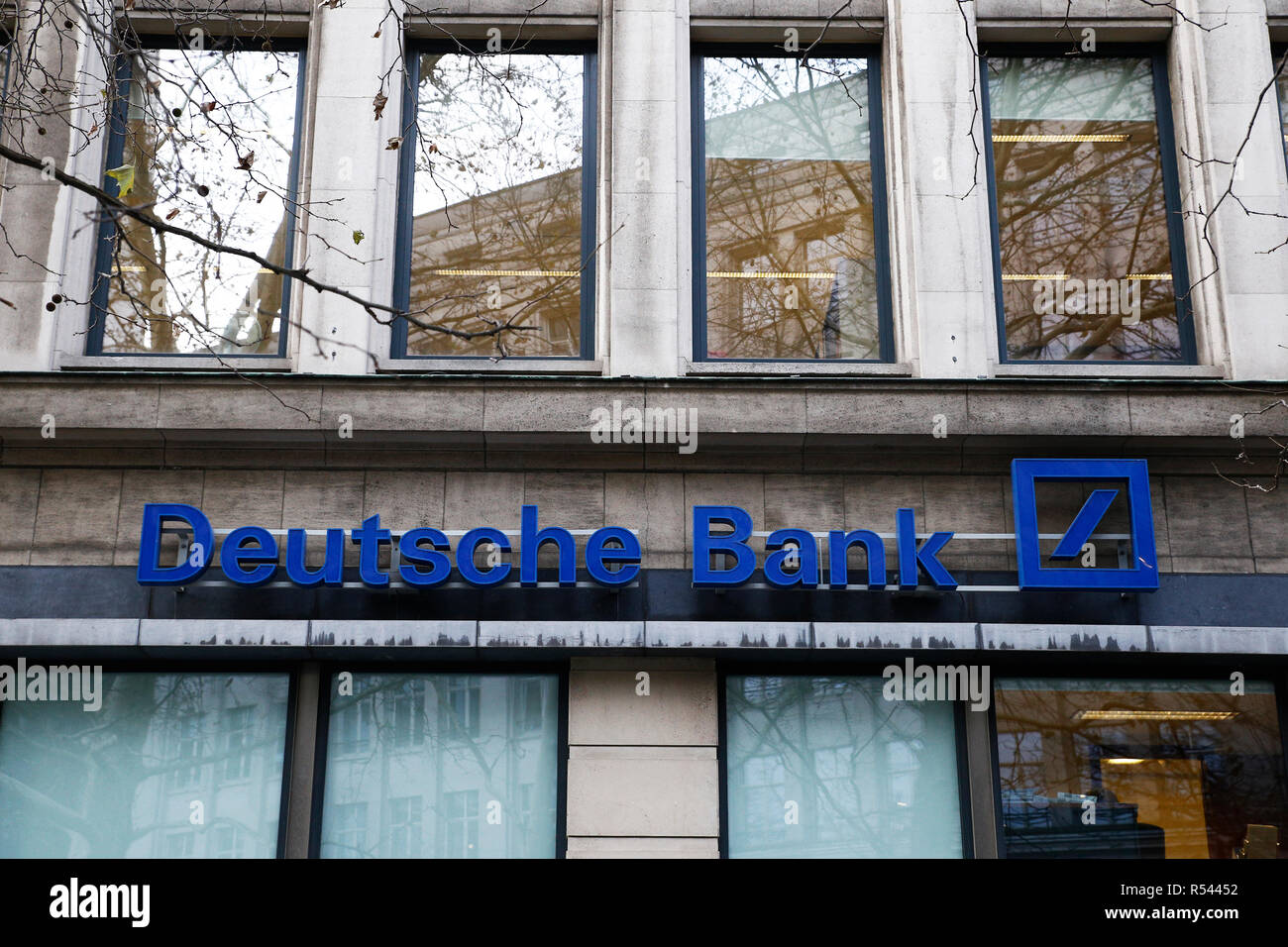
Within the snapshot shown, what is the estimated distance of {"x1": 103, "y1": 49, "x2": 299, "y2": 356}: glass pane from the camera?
38.1 ft

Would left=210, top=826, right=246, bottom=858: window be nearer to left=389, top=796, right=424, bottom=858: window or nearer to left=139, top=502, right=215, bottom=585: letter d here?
left=389, top=796, right=424, bottom=858: window

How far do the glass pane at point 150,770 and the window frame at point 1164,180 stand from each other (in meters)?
7.57

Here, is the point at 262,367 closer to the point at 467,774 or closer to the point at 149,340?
the point at 149,340

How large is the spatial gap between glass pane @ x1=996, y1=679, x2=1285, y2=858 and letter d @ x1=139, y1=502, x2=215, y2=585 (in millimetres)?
6853

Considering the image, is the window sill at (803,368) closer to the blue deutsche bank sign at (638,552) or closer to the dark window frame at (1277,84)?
the blue deutsche bank sign at (638,552)

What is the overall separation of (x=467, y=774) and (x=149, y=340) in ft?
16.8

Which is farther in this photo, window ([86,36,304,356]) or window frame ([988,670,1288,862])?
window ([86,36,304,356])

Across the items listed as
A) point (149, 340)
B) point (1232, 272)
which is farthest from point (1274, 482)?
point (149, 340)

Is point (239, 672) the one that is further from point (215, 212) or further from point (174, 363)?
point (215, 212)

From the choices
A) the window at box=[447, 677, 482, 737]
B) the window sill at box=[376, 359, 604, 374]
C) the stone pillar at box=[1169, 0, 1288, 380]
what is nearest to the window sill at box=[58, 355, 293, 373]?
the window sill at box=[376, 359, 604, 374]

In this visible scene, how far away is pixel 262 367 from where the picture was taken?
11266 mm

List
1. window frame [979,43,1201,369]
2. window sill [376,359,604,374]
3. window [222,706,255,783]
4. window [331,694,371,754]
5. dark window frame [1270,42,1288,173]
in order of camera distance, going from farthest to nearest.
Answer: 1. dark window frame [1270,42,1288,173]
2. window frame [979,43,1201,369]
3. window sill [376,359,604,374]
4. window [331,694,371,754]
5. window [222,706,255,783]

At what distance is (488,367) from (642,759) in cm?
384

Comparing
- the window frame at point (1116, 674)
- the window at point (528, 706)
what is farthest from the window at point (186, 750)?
the window frame at point (1116, 674)
